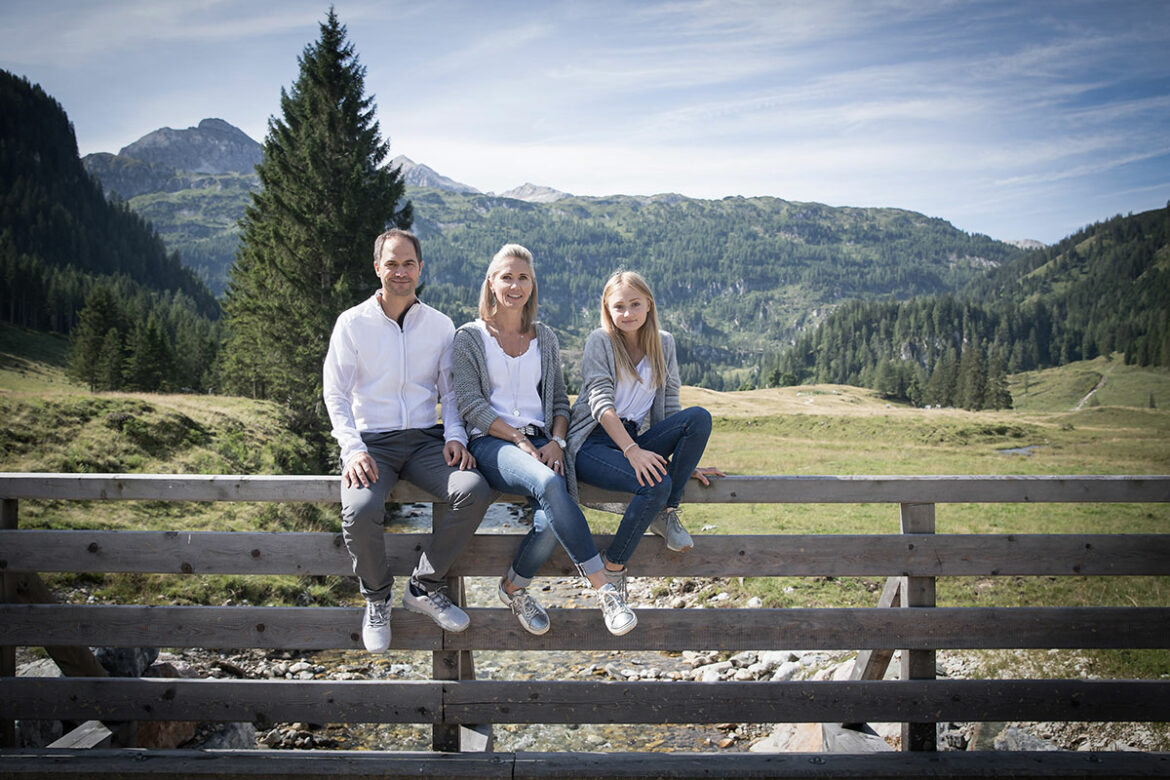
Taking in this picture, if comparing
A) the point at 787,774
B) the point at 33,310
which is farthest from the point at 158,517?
the point at 33,310

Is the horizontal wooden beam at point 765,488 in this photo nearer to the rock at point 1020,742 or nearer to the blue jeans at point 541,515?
the blue jeans at point 541,515

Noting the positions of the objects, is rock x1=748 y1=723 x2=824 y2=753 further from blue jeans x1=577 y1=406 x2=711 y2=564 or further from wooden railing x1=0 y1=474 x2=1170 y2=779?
blue jeans x1=577 y1=406 x2=711 y2=564

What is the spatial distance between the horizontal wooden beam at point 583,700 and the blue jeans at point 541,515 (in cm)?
79

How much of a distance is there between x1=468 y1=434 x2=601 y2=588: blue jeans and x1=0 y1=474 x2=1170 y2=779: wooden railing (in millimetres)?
296

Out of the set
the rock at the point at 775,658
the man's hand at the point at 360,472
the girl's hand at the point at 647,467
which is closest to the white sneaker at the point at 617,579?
Answer: the girl's hand at the point at 647,467

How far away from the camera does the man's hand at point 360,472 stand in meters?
3.85

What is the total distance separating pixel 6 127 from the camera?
178 meters

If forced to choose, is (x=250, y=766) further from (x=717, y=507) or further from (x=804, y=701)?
(x=717, y=507)

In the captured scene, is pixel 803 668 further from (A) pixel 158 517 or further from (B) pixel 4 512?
(A) pixel 158 517

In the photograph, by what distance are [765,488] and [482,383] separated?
192 cm

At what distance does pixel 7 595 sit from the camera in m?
4.17

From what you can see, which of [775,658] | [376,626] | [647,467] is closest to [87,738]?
[376,626]

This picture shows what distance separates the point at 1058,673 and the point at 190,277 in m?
204

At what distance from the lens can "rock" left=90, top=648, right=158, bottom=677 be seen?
6.05 m
